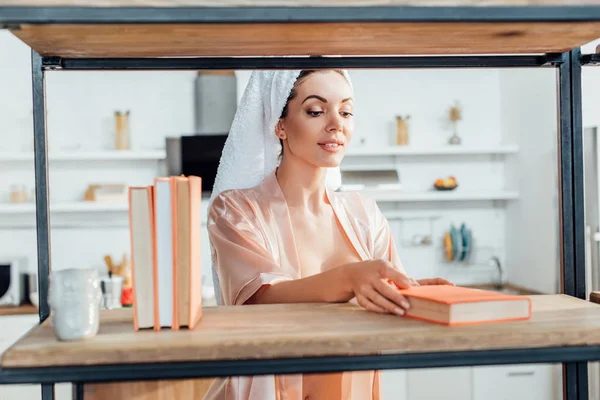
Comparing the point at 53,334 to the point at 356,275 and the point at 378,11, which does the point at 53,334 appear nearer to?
the point at 356,275

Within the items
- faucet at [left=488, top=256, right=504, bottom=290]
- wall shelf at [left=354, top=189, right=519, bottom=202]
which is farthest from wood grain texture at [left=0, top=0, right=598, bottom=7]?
faucet at [left=488, top=256, right=504, bottom=290]

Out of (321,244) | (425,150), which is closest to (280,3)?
(321,244)

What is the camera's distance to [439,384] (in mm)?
4168

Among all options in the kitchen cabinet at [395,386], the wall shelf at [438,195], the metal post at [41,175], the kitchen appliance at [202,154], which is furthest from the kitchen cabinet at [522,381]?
the metal post at [41,175]

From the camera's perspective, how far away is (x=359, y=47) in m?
1.11

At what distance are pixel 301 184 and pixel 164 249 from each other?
78cm

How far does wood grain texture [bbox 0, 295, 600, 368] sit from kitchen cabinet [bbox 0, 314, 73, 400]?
3227mm

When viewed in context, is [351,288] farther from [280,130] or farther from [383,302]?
[280,130]

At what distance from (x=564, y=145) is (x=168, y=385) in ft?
2.79

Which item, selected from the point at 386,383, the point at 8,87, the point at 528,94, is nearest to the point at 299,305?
the point at 386,383

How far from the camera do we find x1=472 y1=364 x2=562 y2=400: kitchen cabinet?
401 centimetres

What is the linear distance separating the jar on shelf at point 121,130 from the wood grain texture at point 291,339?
385 centimetres

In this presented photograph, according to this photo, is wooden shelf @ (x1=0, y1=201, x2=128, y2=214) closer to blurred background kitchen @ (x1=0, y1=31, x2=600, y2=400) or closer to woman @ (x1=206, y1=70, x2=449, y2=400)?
blurred background kitchen @ (x1=0, y1=31, x2=600, y2=400)

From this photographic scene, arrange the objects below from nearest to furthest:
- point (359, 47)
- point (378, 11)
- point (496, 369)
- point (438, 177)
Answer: point (378, 11) → point (359, 47) → point (496, 369) → point (438, 177)
